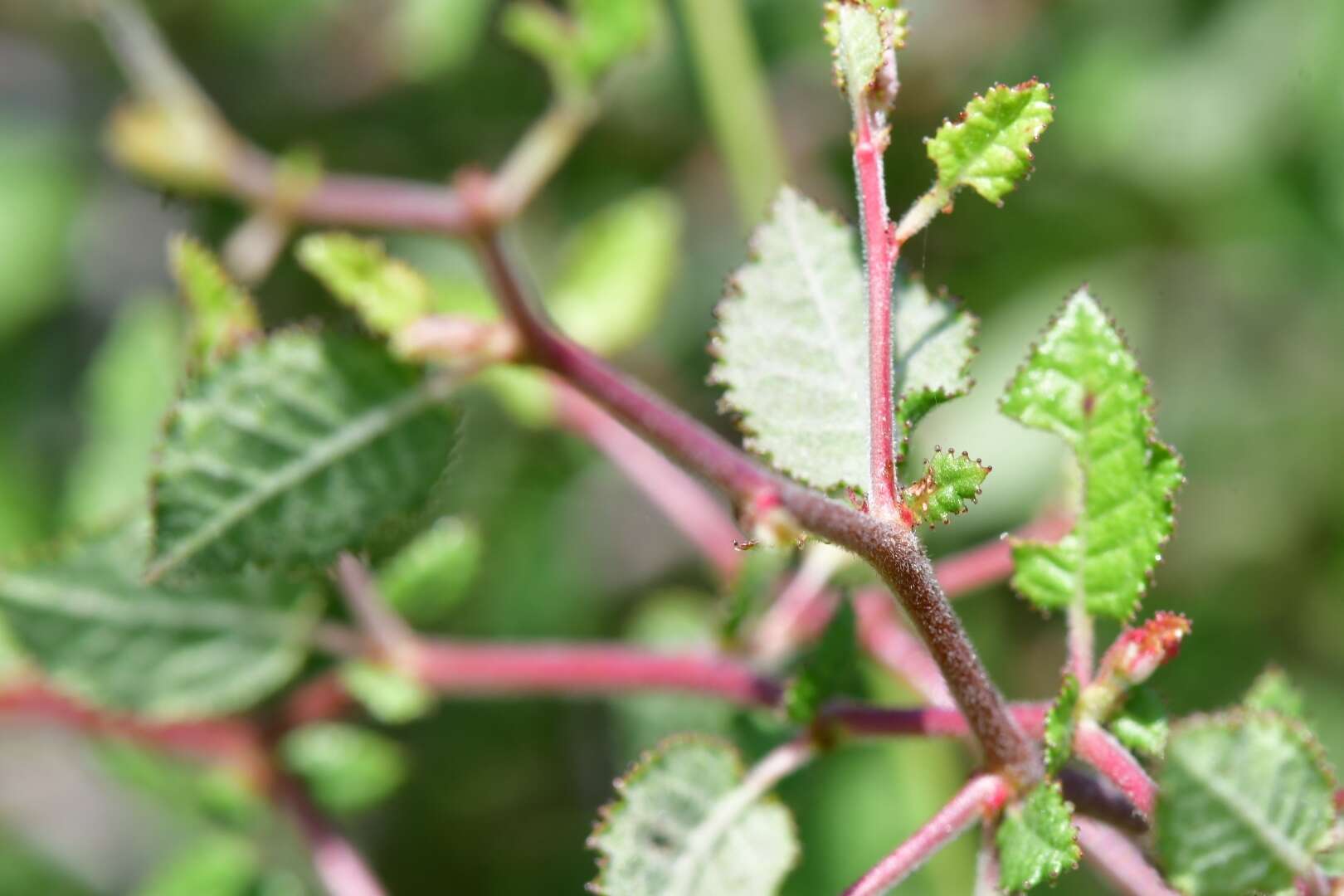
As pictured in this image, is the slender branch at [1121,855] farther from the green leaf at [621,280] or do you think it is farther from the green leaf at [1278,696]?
the green leaf at [621,280]

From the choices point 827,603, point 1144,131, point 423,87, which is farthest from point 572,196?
point 827,603

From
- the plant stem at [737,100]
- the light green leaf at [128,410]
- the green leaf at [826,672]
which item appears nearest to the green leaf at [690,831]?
the green leaf at [826,672]

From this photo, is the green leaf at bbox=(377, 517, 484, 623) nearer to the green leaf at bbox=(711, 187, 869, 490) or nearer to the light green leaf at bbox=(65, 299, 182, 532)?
the light green leaf at bbox=(65, 299, 182, 532)

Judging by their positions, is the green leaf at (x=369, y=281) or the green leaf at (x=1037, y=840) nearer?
the green leaf at (x=1037, y=840)

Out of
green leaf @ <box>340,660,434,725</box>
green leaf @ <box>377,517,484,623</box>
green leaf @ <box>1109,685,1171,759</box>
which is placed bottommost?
green leaf @ <box>1109,685,1171,759</box>

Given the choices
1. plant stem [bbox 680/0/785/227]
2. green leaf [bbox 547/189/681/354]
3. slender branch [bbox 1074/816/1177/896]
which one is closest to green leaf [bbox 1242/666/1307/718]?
slender branch [bbox 1074/816/1177/896]

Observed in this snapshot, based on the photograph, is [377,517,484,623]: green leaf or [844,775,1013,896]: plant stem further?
[377,517,484,623]: green leaf
